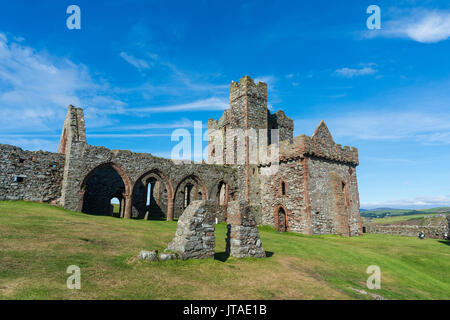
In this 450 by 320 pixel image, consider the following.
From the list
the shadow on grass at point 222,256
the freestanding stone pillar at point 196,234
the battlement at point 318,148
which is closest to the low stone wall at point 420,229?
the battlement at point 318,148

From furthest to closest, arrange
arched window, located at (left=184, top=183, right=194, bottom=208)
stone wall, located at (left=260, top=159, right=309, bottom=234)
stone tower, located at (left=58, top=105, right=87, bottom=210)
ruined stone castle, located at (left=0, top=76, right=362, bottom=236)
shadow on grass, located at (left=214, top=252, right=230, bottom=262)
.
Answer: arched window, located at (left=184, top=183, right=194, bottom=208) < stone wall, located at (left=260, top=159, right=309, bottom=234) < ruined stone castle, located at (left=0, top=76, right=362, bottom=236) < stone tower, located at (left=58, top=105, right=87, bottom=210) < shadow on grass, located at (left=214, top=252, right=230, bottom=262)

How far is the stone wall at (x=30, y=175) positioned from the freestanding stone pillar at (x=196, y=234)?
16.2 m

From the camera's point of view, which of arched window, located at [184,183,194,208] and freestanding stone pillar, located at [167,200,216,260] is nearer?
freestanding stone pillar, located at [167,200,216,260]

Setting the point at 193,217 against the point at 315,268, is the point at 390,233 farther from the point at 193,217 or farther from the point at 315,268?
the point at 193,217

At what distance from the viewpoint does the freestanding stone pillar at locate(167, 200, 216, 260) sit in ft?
31.3

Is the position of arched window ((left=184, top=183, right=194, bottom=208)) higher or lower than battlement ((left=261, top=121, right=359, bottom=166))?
lower

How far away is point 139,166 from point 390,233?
2808 centimetres

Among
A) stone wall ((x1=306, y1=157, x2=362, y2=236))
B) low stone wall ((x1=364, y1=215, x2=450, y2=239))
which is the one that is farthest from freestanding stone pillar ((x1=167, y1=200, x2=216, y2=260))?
low stone wall ((x1=364, y1=215, x2=450, y2=239))

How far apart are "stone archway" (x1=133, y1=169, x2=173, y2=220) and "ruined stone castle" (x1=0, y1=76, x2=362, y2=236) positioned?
0.11 m

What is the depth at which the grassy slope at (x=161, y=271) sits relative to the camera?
6555mm

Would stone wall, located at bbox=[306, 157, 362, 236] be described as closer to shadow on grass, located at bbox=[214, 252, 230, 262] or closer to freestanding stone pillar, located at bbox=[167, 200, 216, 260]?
shadow on grass, located at bbox=[214, 252, 230, 262]

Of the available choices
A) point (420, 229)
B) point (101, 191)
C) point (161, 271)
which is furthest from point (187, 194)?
point (420, 229)

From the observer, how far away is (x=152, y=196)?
100 ft

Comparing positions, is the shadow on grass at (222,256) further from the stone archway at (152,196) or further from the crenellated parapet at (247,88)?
the crenellated parapet at (247,88)
